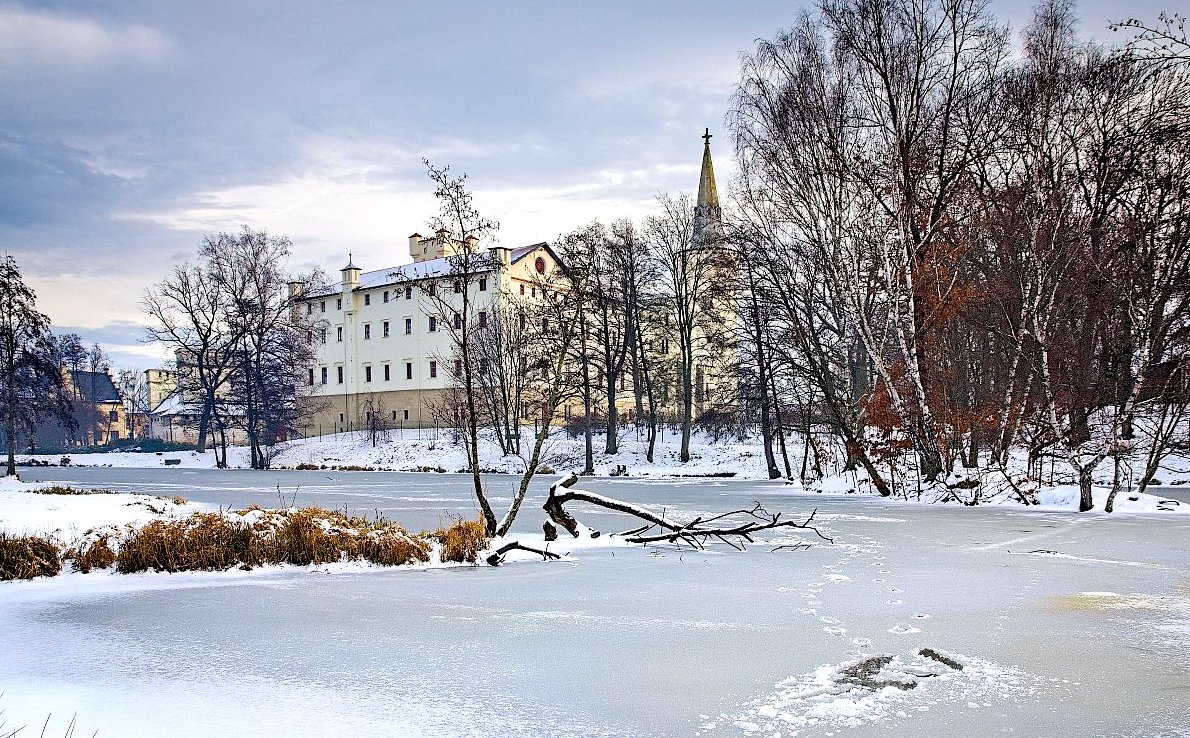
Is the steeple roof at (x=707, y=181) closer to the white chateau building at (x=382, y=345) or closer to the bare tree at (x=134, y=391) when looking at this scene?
the white chateau building at (x=382, y=345)

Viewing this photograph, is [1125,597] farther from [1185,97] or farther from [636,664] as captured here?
[1185,97]

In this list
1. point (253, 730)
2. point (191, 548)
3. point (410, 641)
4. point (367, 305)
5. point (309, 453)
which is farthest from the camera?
point (367, 305)

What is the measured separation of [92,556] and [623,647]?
20.7ft

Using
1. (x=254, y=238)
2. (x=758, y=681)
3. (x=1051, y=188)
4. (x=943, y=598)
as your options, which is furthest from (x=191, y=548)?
(x=254, y=238)

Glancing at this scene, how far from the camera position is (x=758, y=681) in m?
4.92

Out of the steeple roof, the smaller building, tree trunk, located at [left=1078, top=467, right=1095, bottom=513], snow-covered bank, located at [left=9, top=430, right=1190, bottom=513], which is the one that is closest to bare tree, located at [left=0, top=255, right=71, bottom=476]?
snow-covered bank, located at [left=9, top=430, right=1190, bottom=513]

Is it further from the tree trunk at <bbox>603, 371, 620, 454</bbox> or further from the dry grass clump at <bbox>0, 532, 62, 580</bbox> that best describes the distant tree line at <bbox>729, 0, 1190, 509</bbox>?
the tree trunk at <bbox>603, 371, 620, 454</bbox>

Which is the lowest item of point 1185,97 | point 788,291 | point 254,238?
point 788,291

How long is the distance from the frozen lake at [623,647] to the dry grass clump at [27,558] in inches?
18.3

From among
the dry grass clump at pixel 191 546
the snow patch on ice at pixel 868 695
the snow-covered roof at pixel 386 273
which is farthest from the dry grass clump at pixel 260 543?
the snow-covered roof at pixel 386 273

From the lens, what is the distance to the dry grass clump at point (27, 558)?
858 centimetres

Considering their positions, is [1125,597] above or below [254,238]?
below

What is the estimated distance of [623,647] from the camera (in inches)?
228

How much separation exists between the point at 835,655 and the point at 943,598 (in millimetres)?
2445
